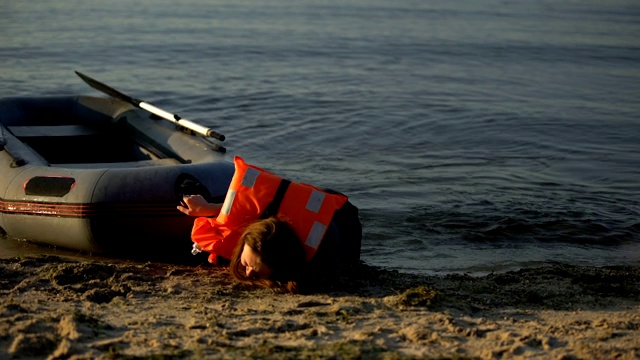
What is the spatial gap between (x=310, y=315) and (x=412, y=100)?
7275 millimetres

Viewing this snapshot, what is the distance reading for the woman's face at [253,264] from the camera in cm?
409

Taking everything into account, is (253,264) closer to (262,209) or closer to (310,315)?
(262,209)

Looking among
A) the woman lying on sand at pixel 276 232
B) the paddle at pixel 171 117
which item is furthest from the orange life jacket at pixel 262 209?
the paddle at pixel 171 117

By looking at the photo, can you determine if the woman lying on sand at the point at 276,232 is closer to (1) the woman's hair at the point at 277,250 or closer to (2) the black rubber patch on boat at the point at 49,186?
(1) the woman's hair at the point at 277,250

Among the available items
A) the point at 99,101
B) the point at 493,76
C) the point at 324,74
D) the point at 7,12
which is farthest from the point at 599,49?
the point at 7,12

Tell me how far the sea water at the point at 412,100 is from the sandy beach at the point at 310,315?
962 millimetres

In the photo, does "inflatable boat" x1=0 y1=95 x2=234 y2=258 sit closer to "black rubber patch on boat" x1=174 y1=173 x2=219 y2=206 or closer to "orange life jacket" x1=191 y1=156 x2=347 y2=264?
"black rubber patch on boat" x1=174 y1=173 x2=219 y2=206

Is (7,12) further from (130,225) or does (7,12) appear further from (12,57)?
(130,225)

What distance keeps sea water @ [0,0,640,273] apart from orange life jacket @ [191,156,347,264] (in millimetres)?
1192

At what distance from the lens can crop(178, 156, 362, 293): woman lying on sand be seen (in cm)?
409

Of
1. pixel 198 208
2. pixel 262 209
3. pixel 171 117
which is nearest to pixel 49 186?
pixel 198 208

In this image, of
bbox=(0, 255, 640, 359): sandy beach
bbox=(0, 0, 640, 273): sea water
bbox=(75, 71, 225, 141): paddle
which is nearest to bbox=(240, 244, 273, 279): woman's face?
bbox=(0, 255, 640, 359): sandy beach

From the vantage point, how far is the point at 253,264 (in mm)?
4117

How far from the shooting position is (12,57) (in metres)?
12.8
